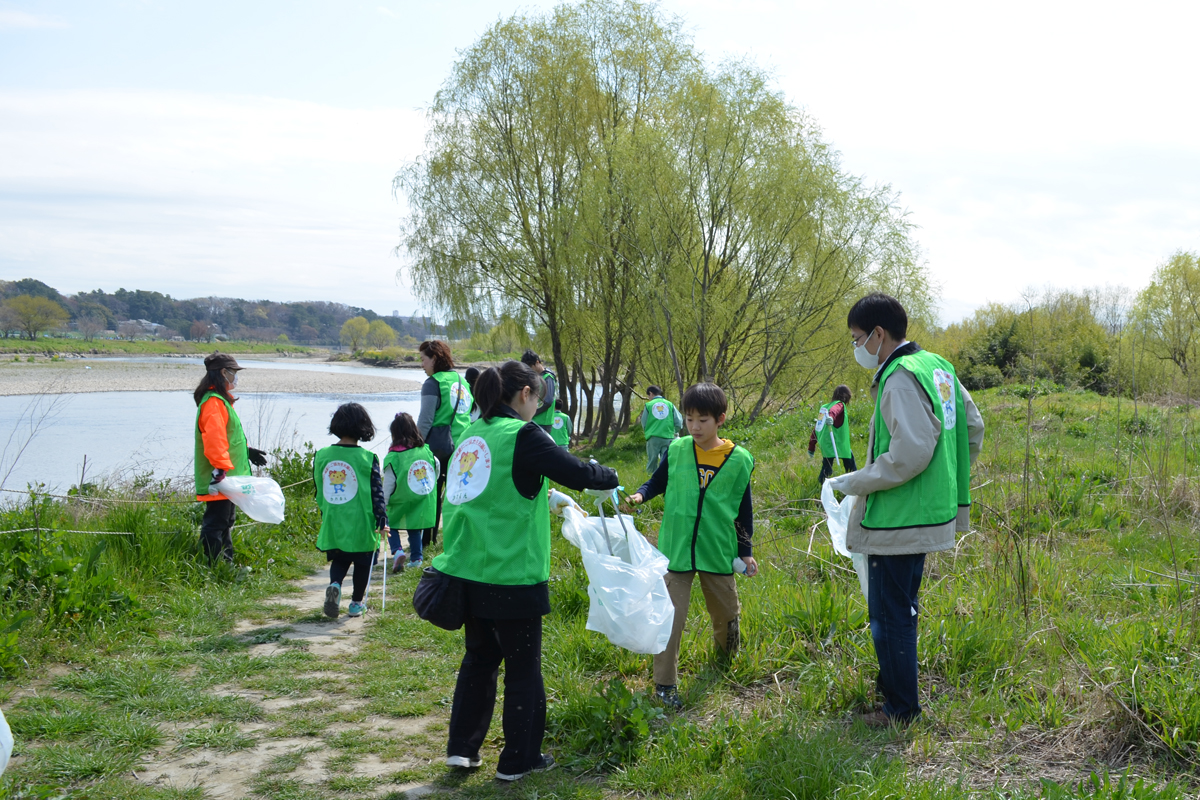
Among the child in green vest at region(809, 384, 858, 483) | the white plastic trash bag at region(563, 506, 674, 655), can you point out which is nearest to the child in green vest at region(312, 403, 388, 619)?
the white plastic trash bag at region(563, 506, 674, 655)

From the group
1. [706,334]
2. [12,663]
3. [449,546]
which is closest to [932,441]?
[449,546]

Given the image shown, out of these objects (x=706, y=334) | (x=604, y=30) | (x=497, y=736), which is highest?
(x=604, y=30)

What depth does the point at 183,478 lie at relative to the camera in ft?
35.3

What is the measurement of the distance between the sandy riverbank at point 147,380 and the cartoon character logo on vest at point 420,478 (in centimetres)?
3627

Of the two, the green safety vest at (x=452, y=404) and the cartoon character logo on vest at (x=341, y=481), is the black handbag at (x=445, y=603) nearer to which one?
the cartoon character logo on vest at (x=341, y=481)

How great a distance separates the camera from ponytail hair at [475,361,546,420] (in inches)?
128

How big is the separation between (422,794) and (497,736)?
26.2 inches

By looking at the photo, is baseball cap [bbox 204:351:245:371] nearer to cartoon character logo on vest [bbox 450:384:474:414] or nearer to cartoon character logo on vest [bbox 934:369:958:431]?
cartoon character logo on vest [bbox 450:384:474:414]

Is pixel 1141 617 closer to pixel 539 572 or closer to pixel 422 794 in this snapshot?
pixel 539 572

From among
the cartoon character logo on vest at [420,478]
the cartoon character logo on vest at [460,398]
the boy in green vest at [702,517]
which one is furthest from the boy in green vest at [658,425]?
the boy in green vest at [702,517]

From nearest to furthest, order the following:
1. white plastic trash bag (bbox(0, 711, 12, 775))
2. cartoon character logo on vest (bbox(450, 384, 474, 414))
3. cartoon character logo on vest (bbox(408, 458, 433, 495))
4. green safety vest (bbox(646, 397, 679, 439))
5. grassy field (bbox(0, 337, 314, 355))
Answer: white plastic trash bag (bbox(0, 711, 12, 775)), cartoon character logo on vest (bbox(408, 458, 433, 495)), cartoon character logo on vest (bbox(450, 384, 474, 414)), green safety vest (bbox(646, 397, 679, 439)), grassy field (bbox(0, 337, 314, 355))

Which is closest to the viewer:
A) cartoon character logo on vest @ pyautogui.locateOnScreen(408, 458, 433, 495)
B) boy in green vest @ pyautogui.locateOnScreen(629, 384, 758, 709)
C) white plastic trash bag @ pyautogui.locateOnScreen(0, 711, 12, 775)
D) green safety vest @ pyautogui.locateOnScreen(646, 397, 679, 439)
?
white plastic trash bag @ pyautogui.locateOnScreen(0, 711, 12, 775)

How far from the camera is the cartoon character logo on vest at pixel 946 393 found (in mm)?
3195

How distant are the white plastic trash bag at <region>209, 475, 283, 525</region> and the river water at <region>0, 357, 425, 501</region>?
3153mm
